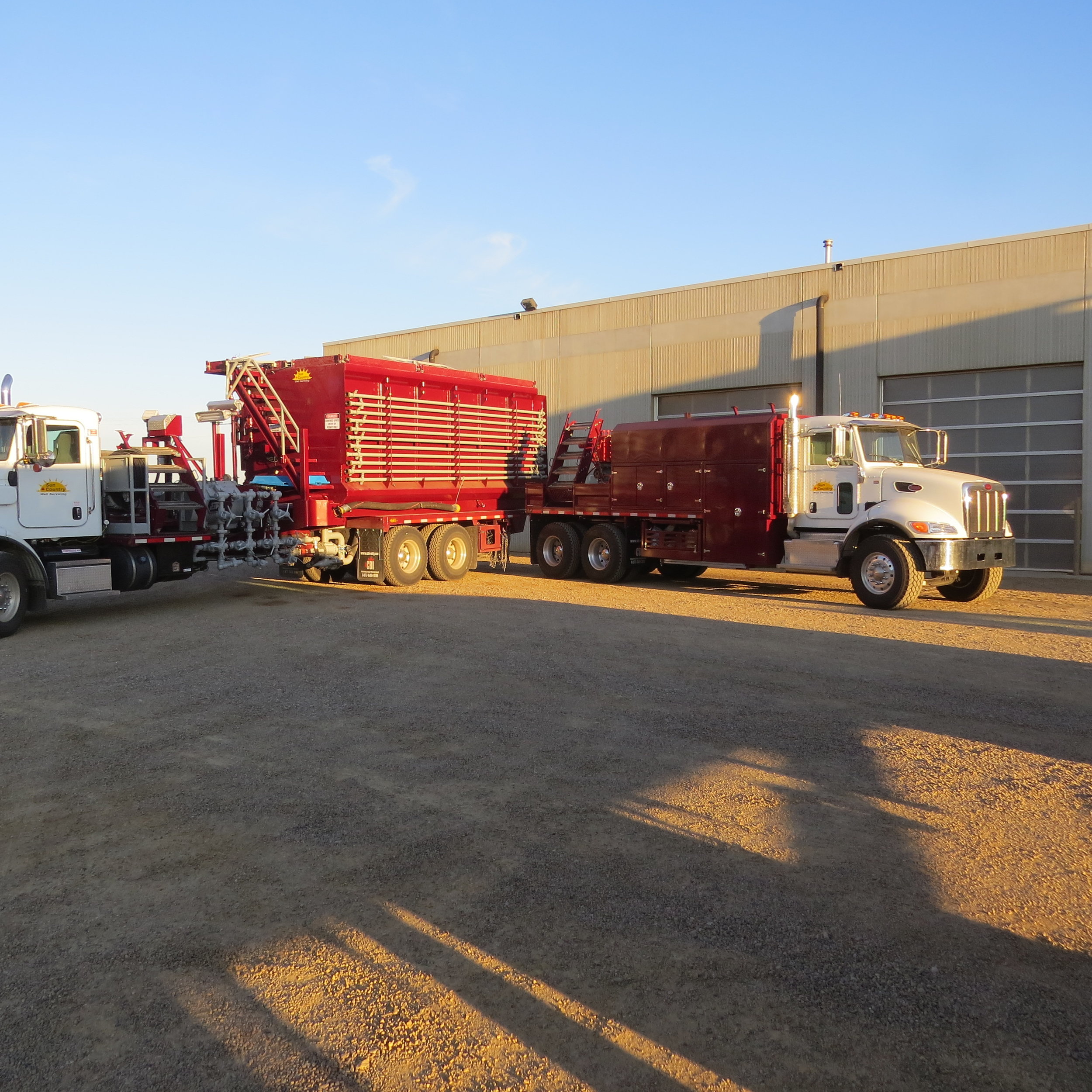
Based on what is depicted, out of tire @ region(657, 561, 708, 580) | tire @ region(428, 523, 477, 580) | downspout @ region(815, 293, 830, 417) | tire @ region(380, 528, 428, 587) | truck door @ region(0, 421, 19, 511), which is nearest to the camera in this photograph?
truck door @ region(0, 421, 19, 511)

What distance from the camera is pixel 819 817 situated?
17.3 feet

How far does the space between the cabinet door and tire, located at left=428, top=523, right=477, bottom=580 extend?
3709mm

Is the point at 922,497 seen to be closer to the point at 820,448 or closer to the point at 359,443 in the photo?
the point at 820,448

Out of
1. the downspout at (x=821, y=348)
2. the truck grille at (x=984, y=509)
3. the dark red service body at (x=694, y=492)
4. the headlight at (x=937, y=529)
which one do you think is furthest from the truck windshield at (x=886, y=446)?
the downspout at (x=821, y=348)

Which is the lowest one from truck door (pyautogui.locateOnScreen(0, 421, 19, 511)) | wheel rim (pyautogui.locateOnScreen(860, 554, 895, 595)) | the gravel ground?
the gravel ground

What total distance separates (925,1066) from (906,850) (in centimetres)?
185

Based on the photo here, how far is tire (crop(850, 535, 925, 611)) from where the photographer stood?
44.4 feet

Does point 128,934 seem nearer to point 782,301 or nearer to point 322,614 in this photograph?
point 322,614

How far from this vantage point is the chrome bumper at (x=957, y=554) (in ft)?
44.1

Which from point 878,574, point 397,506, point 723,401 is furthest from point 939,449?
point 397,506

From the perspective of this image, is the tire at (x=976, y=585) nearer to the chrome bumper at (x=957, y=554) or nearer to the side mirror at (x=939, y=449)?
the chrome bumper at (x=957, y=554)

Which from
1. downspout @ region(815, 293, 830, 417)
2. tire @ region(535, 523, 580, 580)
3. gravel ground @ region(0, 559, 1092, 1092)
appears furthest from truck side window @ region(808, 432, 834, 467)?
gravel ground @ region(0, 559, 1092, 1092)

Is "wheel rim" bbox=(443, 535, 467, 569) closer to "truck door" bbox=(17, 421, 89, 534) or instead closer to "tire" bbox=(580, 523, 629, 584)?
"tire" bbox=(580, 523, 629, 584)

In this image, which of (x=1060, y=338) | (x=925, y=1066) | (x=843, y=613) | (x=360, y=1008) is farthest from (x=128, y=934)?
(x=1060, y=338)
